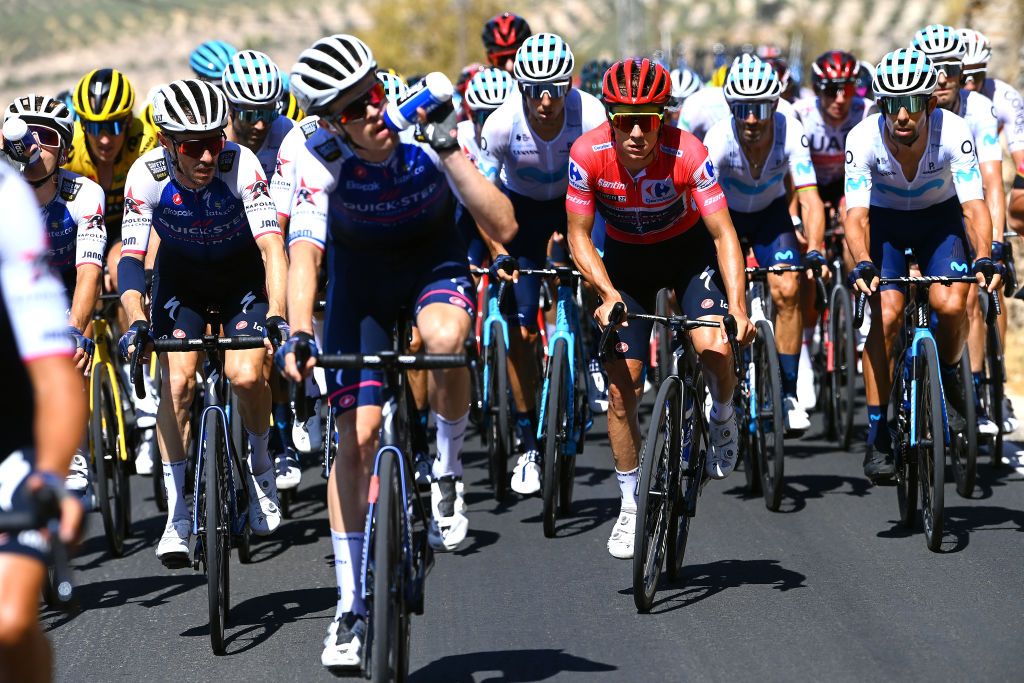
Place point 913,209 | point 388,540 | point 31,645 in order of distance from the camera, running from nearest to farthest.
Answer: point 31,645 → point 388,540 → point 913,209

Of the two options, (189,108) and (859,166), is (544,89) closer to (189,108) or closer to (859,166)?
(859,166)

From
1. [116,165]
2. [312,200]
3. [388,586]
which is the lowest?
[388,586]

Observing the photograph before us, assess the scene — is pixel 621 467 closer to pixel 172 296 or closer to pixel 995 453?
pixel 172 296

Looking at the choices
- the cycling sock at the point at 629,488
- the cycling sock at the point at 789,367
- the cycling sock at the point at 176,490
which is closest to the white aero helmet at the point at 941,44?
the cycling sock at the point at 789,367

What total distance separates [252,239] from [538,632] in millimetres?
2900

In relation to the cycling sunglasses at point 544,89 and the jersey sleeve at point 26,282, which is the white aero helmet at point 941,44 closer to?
the cycling sunglasses at point 544,89

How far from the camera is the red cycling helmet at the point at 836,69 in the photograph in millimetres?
12414

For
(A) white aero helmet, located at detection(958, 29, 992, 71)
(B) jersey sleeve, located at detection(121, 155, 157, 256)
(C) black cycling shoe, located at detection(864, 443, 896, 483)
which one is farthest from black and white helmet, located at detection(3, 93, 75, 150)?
(A) white aero helmet, located at detection(958, 29, 992, 71)

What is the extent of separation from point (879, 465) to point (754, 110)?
2891 millimetres

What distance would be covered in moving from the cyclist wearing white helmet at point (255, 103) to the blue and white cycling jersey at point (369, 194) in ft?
14.3

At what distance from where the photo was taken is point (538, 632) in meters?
6.91

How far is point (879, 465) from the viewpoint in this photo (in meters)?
8.73

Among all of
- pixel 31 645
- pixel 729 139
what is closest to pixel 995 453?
pixel 729 139

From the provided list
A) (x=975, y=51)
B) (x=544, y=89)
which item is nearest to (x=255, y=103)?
(x=544, y=89)
